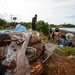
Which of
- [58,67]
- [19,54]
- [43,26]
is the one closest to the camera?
[19,54]

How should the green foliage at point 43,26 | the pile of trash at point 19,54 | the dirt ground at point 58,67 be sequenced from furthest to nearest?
the green foliage at point 43,26 → the dirt ground at point 58,67 → the pile of trash at point 19,54

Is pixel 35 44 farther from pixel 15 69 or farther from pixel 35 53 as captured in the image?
pixel 15 69

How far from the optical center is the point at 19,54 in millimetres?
3680

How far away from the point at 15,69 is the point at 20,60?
25cm

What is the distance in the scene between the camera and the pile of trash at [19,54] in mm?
3453

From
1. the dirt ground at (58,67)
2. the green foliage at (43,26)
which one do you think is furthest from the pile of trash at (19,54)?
the green foliage at (43,26)

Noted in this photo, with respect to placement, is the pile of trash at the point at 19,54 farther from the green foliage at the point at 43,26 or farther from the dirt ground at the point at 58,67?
the green foliage at the point at 43,26

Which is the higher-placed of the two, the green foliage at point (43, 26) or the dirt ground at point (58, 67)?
the green foliage at point (43, 26)

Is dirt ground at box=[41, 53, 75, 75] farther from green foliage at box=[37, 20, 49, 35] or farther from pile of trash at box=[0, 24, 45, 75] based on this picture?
green foliage at box=[37, 20, 49, 35]

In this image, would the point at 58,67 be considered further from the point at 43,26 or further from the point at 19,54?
the point at 43,26

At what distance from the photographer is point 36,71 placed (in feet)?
12.8

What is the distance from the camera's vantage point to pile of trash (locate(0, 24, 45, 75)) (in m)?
3.45

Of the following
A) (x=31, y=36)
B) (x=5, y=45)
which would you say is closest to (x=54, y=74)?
(x=31, y=36)

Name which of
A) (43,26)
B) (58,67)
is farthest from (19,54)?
(43,26)
